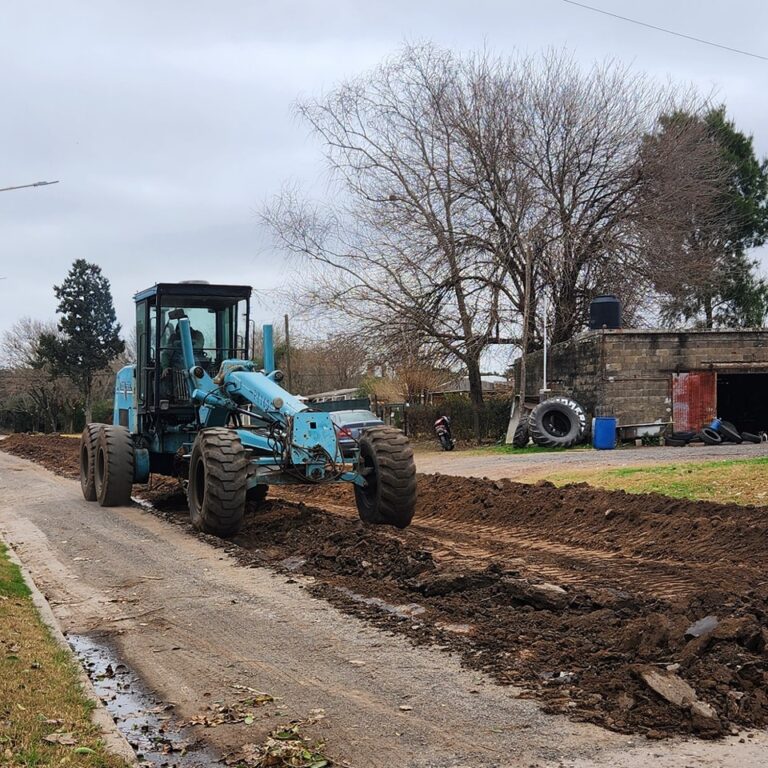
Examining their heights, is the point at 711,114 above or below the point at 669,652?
above

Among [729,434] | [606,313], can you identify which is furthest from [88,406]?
[729,434]

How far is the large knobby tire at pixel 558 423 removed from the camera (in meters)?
26.8

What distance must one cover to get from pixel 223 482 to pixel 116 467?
4953 millimetres

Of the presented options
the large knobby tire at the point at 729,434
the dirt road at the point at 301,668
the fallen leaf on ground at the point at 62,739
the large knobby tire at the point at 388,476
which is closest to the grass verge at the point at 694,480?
the large knobby tire at the point at 388,476

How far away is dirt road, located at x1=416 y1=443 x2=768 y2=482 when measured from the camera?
20.4 metres

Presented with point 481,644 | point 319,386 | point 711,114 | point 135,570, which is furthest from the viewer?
point 319,386

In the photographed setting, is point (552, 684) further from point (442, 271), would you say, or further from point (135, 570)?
point (442, 271)

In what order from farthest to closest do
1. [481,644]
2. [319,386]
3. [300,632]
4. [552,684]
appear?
[319,386] < [300,632] < [481,644] < [552,684]

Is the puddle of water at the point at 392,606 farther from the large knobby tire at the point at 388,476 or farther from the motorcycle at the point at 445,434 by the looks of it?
the motorcycle at the point at 445,434

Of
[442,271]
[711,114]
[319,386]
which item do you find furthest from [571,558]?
[319,386]

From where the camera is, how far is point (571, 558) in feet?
34.1

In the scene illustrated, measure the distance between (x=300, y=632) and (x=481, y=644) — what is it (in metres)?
1.48

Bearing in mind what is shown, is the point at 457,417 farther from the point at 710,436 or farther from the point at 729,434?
the point at 729,434

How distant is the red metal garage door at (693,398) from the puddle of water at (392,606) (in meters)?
20.1
